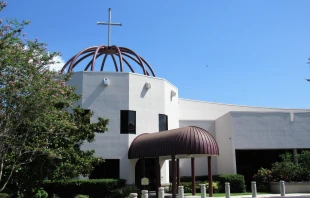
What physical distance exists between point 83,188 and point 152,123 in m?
7.04

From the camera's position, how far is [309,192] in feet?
89.2

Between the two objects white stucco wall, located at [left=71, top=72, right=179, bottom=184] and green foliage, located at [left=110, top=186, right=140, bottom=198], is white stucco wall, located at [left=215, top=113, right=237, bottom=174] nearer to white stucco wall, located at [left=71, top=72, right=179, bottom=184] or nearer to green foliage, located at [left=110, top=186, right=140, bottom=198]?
white stucco wall, located at [left=71, top=72, right=179, bottom=184]


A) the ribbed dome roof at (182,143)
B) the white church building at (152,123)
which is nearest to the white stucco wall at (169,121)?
the white church building at (152,123)

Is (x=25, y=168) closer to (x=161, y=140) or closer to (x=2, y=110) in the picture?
(x=2, y=110)

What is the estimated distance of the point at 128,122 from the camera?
86.2 ft

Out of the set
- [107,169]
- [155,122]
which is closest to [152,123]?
[155,122]

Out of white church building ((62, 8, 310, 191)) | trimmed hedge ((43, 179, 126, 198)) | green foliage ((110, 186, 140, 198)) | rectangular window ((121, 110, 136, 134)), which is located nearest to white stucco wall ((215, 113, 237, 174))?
white church building ((62, 8, 310, 191))

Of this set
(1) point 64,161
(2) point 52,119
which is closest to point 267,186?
(1) point 64,161

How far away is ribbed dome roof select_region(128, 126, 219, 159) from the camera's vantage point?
20859 mm

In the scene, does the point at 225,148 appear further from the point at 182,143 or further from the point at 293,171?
the point at 182,143

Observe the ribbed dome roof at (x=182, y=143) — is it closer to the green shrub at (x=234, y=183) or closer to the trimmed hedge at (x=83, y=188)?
the trimmed hedge at (x=83, y=188)

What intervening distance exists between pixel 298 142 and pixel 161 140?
47.0 ft

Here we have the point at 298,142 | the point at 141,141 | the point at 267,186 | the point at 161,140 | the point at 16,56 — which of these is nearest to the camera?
the point at 16,56

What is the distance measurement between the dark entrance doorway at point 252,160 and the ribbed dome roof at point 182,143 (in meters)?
11.8
